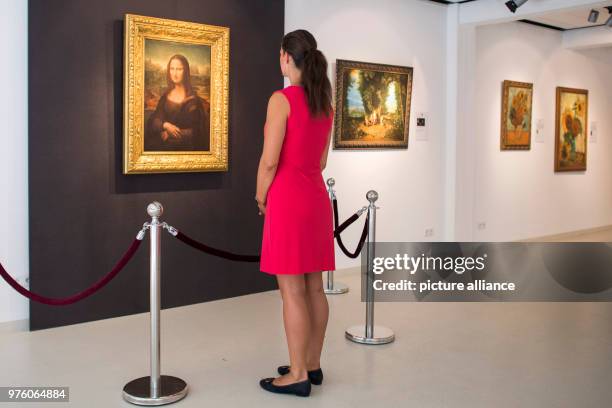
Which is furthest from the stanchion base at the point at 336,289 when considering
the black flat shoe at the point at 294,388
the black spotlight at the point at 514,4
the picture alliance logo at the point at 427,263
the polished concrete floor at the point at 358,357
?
the black spotlight at the point at 514,4

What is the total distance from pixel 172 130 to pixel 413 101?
4094mm

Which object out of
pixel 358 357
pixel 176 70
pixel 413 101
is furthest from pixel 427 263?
pixel 176 70

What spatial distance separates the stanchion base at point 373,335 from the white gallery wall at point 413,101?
259cm

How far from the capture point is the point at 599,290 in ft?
26.3

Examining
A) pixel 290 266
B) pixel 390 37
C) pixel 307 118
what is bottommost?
A: pixel 290 266

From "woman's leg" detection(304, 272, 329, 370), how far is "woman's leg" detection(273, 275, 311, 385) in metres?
0.11

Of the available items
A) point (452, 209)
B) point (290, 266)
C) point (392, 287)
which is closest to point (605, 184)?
point (452, 209)

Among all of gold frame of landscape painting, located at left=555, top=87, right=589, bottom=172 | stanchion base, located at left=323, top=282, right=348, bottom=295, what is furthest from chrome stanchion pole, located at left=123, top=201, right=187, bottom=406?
gold frame of landscape painting, located at left=555, top=87, right=589, bottom=172

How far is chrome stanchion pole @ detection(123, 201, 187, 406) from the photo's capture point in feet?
14.3

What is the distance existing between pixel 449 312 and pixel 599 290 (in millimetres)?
2264

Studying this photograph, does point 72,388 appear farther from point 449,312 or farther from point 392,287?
point 392,287

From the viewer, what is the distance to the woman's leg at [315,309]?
4.54 metres

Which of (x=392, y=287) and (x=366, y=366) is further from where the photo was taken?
(x=392, y=287)

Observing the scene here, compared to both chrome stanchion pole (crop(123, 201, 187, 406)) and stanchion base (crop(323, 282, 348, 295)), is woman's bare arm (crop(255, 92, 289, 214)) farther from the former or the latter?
stanchion base (crop(323, 282, 348, 295))
